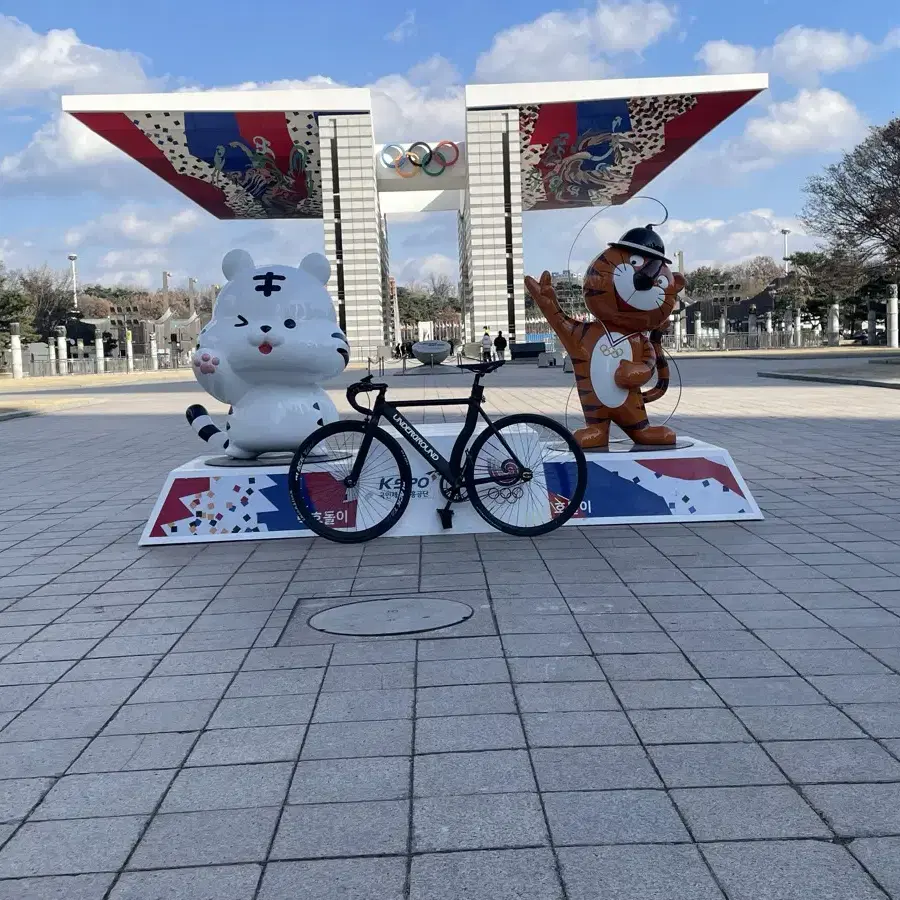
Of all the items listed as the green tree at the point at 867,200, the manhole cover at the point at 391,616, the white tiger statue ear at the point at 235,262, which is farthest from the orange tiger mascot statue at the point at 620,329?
the green tree at the point at 867,200

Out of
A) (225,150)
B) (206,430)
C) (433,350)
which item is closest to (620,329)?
(433,350)

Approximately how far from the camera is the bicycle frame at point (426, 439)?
618cm

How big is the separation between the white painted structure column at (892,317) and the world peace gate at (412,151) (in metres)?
12.7

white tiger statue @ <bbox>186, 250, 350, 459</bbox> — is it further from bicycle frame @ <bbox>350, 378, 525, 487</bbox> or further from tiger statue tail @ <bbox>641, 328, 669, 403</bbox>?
tiger statue tail @ <bbox>641, 328, 669, 403</bbox>

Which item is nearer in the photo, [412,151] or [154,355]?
[412,151]

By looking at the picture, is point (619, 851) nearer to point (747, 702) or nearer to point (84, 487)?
point (747, 702)

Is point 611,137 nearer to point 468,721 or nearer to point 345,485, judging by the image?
point 345,485

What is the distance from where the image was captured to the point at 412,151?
168ft

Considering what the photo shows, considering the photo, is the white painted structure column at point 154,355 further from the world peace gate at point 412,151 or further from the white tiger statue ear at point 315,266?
the white tiger statue ear at point 315,266

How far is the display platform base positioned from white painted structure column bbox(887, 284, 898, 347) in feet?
152

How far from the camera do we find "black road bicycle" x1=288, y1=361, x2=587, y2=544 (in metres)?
6.25

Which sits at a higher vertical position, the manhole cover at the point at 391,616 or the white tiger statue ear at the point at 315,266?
the white tiger statue ear at the point at 315,266

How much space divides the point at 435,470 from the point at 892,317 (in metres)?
48.5

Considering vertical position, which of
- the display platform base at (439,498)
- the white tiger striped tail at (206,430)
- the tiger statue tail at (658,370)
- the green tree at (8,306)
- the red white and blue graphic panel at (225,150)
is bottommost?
the display platform base at (439,498)
